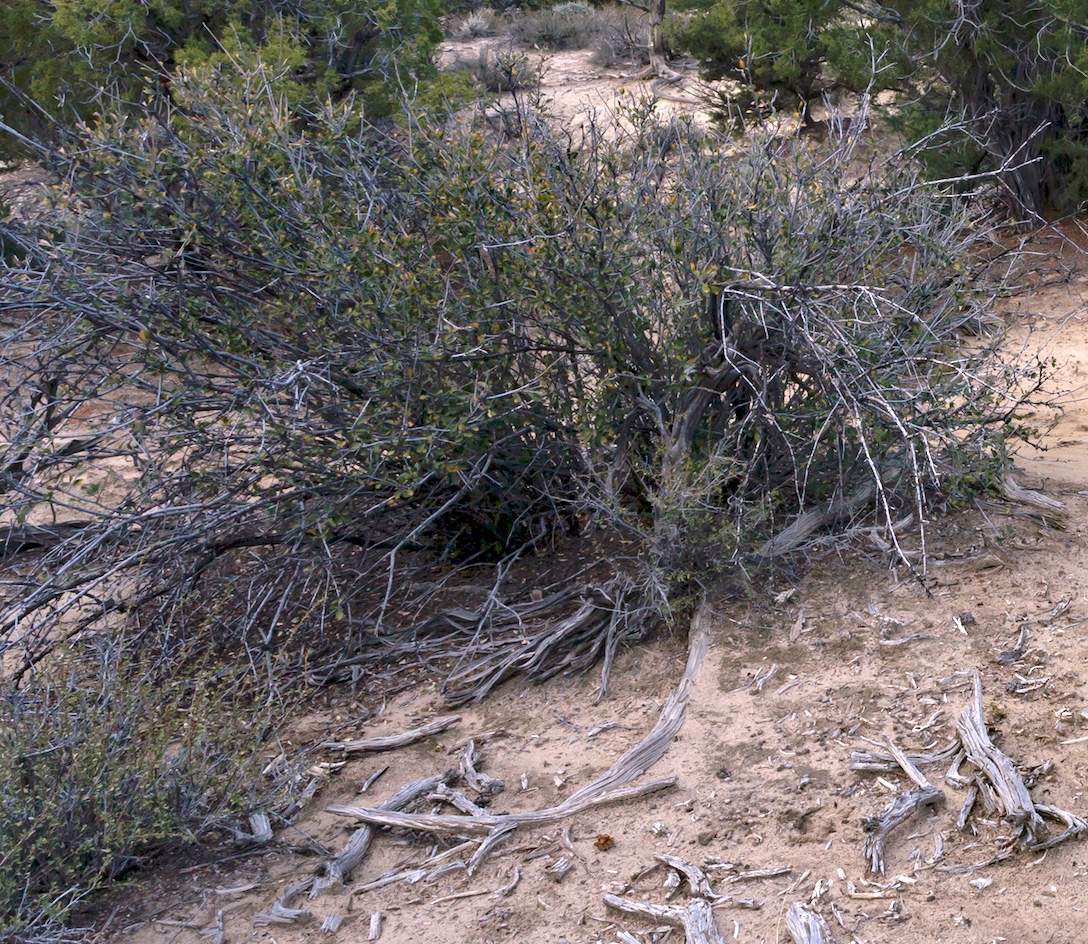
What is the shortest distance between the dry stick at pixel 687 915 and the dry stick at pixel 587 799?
408 millimetres

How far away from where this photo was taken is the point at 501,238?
160 inches

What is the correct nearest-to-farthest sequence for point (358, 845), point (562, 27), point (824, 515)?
point (358, 845)
point (824, 515)
point (562, 27)

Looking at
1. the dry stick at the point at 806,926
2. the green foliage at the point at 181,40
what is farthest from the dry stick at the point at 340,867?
the green foliage at the point at 181,40

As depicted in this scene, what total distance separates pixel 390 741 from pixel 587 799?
2.76 ft

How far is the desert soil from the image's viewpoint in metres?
2.77

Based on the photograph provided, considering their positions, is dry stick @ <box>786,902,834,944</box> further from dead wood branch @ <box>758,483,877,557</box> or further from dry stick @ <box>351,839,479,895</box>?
dead wood branch @ <box>758,483,877,557</box>

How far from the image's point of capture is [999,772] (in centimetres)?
296

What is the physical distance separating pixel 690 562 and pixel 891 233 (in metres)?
1.55

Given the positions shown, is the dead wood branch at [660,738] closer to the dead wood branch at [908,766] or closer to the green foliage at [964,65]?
the dead wood branch at [908,766]

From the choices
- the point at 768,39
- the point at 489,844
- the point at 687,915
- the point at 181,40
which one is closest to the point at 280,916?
the point at 489,844

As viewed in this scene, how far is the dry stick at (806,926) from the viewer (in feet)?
8.57

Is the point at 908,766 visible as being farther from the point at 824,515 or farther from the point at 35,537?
the point at 35,537

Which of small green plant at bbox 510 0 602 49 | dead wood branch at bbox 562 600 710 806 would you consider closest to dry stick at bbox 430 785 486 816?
dead wood branch at bbox 562 600 710 806

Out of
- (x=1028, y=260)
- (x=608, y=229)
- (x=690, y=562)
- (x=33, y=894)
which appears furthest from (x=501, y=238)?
(x=1028, y=260)
